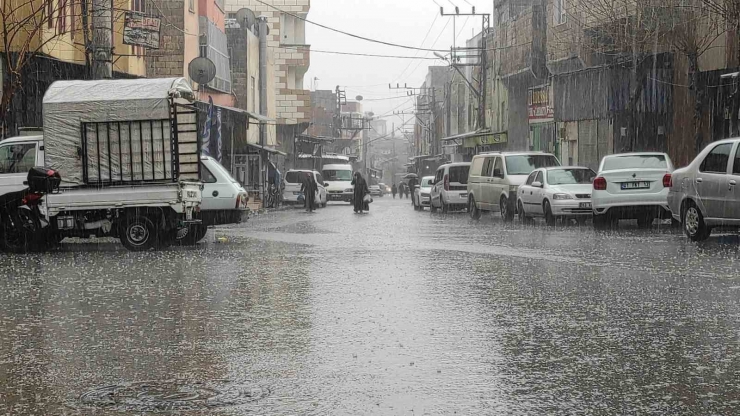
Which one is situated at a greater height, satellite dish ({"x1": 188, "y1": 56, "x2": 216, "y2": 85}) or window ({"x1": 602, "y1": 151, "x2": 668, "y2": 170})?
satellite dish ({"x1": 188, "y1": 56, "x2": 216, "y2": 85})

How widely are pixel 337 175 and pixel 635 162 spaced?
36.3m

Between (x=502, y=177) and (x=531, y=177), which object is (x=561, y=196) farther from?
(x=502, y=177)

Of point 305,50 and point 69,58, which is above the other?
point 305,50

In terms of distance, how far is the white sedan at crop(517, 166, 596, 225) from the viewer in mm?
25312

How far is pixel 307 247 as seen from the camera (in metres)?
18.6

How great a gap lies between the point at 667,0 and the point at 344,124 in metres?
121

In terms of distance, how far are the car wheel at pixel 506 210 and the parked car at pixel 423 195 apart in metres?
13.6

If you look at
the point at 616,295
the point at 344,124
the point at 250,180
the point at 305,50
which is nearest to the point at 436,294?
the point at 616,295

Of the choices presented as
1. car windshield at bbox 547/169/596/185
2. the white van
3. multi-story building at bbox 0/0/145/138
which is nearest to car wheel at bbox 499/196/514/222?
car windshield at bbox 547/169/596/185

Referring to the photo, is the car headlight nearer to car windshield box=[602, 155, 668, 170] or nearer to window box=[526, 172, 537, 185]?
car windshield box=[602, 155, 668, 170]

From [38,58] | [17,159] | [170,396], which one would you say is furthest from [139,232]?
[170,396]

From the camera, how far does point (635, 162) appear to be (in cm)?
2375

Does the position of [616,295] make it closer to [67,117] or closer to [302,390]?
[302,390]

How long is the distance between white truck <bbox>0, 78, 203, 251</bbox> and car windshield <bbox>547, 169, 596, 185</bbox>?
10939mm
